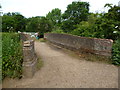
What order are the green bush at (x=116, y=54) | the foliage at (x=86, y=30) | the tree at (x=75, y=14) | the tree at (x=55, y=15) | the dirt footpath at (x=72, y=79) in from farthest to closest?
the tree at (x=55, y=15) < the tree at (x=75, y=14) < the foliage at (x=86, y=30) < the green bush at (x=116, y=54) < the dirt footpath at (x=72, y=79)

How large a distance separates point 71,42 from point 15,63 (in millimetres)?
4121

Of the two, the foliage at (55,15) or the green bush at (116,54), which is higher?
the foliage at (55,15)

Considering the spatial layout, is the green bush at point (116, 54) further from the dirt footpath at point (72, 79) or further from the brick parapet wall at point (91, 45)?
the dirt footpath at point (72, 79)

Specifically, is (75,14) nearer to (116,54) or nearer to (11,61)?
(116,54)

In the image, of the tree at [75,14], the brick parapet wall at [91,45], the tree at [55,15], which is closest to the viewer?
the brick parapet wall at [91,45]

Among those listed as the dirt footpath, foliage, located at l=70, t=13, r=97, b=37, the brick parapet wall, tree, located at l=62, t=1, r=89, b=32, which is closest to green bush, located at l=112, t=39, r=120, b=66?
the brick parapet wall

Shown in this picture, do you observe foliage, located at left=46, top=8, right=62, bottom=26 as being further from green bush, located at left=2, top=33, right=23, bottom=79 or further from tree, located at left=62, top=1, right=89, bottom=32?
green bush, located at left=2, top=33, right=23, bottom=79

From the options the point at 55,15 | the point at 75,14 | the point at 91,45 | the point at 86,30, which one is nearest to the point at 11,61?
the point at 91,45

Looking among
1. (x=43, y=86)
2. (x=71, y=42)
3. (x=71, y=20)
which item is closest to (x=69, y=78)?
(x=43, y=86)

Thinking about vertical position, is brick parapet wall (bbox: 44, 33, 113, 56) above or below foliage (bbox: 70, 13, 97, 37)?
below

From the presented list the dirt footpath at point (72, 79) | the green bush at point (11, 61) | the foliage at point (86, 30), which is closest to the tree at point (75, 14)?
the foliage at point (86, 30)

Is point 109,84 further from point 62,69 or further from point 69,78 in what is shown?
point 62,69

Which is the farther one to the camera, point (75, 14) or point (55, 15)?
point (55, 15)

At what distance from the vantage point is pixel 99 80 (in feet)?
10.1
